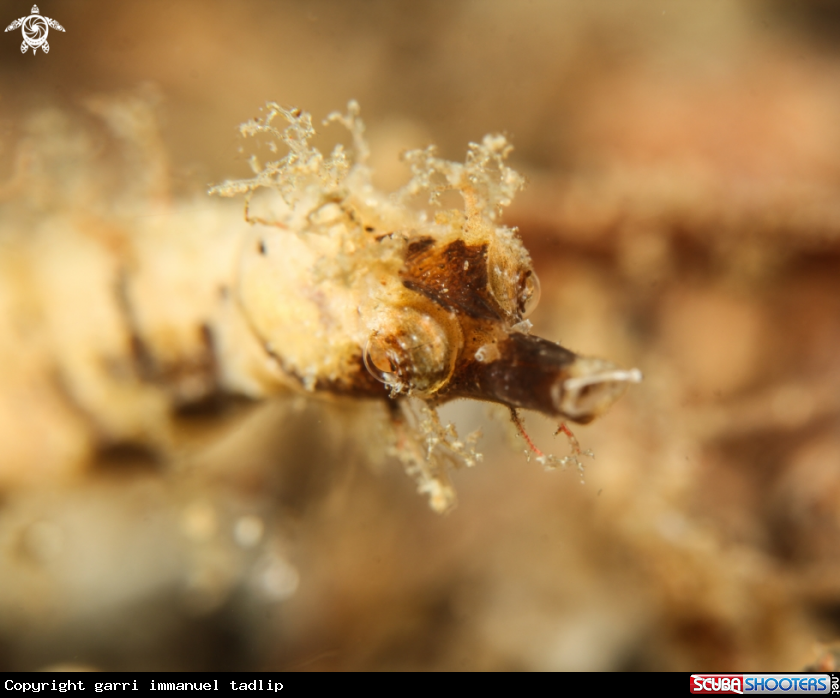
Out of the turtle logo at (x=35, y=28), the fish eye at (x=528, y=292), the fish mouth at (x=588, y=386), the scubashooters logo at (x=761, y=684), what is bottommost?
the scubashooters logo at (x=761, y=684)

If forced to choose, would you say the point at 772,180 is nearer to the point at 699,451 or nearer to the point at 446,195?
the point at 699,451

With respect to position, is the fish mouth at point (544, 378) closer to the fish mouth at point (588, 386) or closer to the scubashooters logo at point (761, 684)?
the fish mouth at point (588, 386)

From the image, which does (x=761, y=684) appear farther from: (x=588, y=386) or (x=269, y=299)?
(x=269, y=299)

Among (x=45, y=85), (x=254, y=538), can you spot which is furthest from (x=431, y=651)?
(x=45, y=85)

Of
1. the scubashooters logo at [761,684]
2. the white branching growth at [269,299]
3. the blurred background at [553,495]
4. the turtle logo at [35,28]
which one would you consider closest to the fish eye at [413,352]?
the white branching growth at [269,299]

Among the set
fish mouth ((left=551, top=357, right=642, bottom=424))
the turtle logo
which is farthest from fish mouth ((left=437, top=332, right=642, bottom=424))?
the turtle logo

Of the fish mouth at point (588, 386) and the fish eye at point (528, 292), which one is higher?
the fish eye at point (528, 292)

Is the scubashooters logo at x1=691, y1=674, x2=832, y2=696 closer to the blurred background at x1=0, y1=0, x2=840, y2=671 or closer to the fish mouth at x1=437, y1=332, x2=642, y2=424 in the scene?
the blurred background at x1=0, y1=0, x2=840, y2=671
